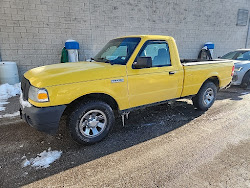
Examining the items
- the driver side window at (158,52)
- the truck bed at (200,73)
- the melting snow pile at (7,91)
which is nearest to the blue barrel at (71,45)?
the melting snow pile at (7,91)

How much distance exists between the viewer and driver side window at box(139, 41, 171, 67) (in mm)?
3846

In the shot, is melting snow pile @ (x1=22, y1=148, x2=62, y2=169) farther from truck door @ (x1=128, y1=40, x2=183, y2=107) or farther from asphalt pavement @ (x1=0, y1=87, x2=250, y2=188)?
truck door @ (x1=128, y1=40, x2=183, y2=107)

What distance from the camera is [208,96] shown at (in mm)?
5129

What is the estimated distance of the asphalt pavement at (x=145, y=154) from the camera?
252 cm

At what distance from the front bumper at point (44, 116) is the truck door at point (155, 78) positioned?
4.59 ft

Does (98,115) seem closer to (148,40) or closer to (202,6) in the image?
(148,40)

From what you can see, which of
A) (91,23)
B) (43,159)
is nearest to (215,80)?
(43,159)

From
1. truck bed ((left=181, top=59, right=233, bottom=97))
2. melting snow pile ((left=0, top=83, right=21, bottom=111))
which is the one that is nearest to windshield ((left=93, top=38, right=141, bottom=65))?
truck bed ((left=181, top=59, right=233, bottom=97))

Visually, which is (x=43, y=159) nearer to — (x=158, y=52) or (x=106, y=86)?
(x=106, y=86)

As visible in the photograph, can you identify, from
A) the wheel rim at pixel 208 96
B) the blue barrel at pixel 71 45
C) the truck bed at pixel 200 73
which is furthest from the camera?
the blue barrel at pixel 71 45

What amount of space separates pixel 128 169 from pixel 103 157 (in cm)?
51

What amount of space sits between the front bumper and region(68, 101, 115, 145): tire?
255 mm

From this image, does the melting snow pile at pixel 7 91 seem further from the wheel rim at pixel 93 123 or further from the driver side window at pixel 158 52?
the driver side window at pixel 158 52

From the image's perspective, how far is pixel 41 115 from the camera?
286 cm
